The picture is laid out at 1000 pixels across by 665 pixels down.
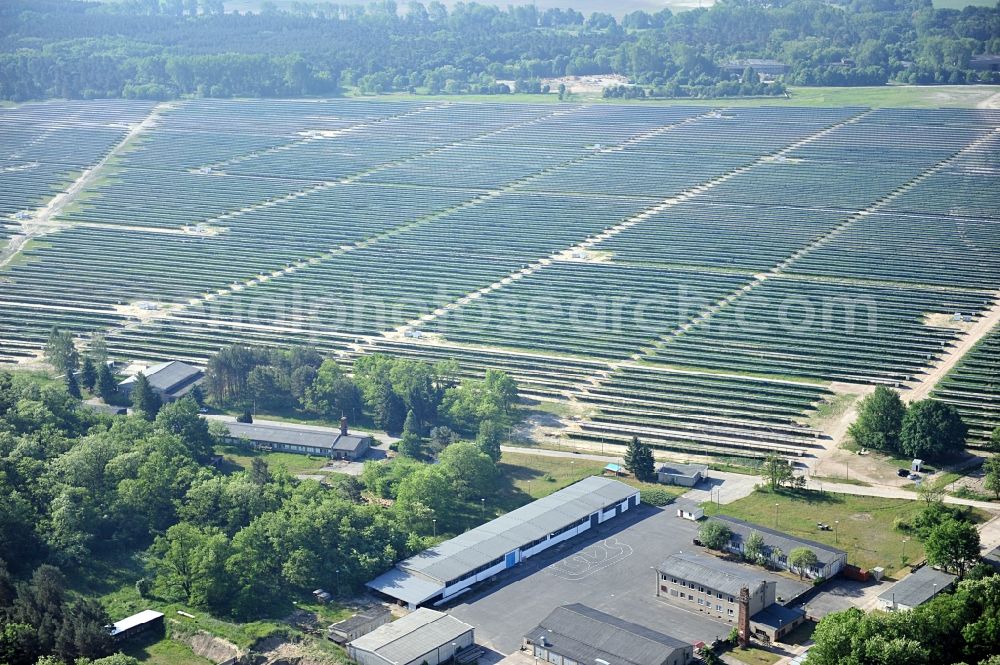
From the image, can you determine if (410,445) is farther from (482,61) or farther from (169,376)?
(482,61)

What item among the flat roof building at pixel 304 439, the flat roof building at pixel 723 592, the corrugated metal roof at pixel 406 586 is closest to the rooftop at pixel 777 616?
the flat roof building at pixel 723 592

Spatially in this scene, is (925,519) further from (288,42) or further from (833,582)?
(288,42)

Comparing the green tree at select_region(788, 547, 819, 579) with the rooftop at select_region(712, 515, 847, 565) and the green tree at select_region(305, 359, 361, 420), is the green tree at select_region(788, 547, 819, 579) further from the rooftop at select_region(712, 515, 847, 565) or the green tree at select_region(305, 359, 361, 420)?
the green tree at select_region(305, 359, 361, 420)

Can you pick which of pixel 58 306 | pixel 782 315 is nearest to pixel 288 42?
pixel 58 306

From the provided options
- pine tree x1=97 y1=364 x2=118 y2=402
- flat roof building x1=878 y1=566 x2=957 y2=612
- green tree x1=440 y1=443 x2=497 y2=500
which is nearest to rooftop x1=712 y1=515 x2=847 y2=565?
flat roof building x1=878 y1=566 x2=957 y2=612

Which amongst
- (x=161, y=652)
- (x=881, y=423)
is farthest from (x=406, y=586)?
(x=881, y=423)

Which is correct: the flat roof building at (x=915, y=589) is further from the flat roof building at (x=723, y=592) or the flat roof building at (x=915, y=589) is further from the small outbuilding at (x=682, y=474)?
the small outbuilding at (x=682, y=474)

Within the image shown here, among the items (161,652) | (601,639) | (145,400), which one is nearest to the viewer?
(601,639)
